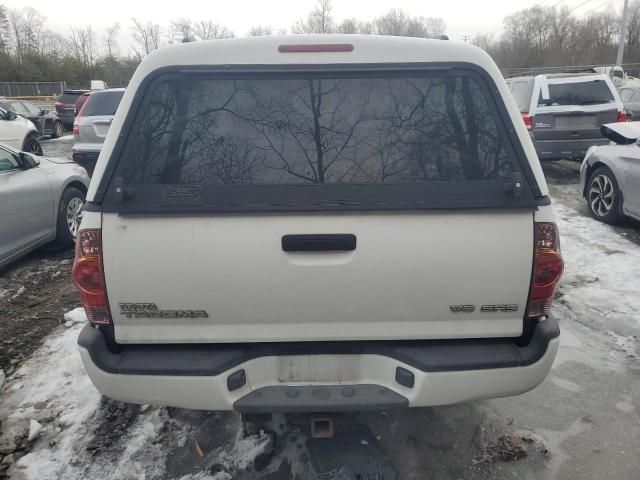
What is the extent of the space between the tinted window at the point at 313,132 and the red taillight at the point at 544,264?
12.8 inches

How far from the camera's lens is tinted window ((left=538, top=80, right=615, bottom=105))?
31.5 feet

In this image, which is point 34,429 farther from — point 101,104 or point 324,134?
point 101,104

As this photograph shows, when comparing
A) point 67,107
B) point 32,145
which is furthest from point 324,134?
point 67,107

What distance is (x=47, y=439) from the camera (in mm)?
2941

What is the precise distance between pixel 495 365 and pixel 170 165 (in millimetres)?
1716

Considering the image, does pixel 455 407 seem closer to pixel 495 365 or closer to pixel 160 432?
pixel 495 365

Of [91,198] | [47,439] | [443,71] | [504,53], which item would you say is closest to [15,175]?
[47,439]

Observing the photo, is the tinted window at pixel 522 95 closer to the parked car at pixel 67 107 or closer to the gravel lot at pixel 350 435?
the gravel lot at pixel 350 435

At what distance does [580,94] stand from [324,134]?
927 cm

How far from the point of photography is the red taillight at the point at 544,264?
218 centimetres

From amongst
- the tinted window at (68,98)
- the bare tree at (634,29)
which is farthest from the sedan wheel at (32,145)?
the bare tree at (634,29)

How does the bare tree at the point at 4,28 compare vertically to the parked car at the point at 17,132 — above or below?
above

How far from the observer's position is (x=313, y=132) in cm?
224

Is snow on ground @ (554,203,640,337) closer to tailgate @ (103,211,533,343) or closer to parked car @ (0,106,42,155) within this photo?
tailgate @ (103,211,533,343)
